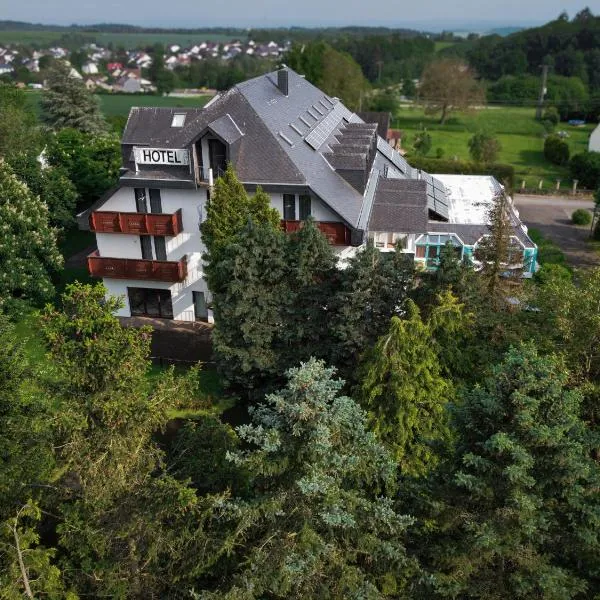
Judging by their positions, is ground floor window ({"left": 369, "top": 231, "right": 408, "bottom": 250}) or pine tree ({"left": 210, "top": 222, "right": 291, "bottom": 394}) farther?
ground floor window ({"left": 369, "top": 231, "right": 408, "bottom": 250})

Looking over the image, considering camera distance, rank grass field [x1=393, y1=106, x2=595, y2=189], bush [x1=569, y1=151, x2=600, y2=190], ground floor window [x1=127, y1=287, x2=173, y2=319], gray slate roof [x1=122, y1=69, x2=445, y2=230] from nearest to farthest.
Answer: gray slate roof [x1=122, y1=69, x2=445, y2=230] < ground floor window [x1=127, y1=287, x2=173, y2=319] < bush [x1=569, y1=151, x2=600, y2=190] < grass field [x1=393, y1=106, x2=595, y2=189]

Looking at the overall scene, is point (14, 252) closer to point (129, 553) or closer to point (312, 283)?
point (312, 283)

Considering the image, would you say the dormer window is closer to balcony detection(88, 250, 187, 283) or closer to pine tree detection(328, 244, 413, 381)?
balcony detection(88, 250, 187, 283)

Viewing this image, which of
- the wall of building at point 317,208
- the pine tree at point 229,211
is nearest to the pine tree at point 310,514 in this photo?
the pine tree at point 229,211

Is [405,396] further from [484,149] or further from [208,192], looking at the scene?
[484,149]

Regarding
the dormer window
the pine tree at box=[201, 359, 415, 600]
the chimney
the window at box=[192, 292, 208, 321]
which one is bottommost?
the window at box=[192, 292, 208, 321]

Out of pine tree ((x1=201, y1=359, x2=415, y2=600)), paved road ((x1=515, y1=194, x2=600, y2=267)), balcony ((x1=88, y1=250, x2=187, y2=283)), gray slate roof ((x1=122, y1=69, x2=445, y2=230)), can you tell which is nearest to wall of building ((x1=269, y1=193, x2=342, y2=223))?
gray slate roof ((x1=122, y1=69, x2=445, y2=230))

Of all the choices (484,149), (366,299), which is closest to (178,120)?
(366,299)

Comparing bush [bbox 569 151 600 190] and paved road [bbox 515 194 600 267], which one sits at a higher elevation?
bush [bbox 569 151 600 190]
